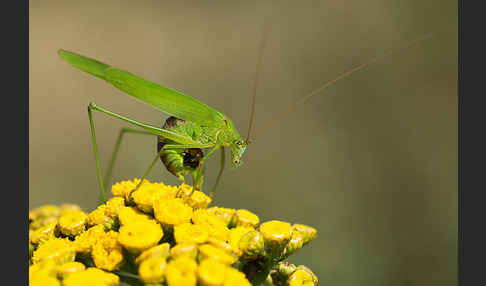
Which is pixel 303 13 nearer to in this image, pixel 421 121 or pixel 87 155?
pixel 421 121

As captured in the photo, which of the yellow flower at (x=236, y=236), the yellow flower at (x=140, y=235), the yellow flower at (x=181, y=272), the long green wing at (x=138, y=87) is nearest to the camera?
the yellow flower at (x=181, y=272)

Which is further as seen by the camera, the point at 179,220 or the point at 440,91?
the point at 440,91

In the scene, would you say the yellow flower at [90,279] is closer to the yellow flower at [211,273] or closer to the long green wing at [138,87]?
the yellow flower at [211,273]

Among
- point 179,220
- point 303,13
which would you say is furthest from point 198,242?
point 303,13

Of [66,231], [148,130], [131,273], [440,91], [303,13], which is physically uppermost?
[303,13]

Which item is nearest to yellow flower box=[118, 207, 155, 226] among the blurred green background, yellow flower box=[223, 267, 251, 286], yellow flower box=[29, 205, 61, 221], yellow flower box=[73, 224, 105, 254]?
yellow flower box=[73, 224, 105, 254]

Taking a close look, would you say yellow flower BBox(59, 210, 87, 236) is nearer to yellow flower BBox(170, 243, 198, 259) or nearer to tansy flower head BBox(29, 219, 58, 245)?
tansy flower head BBox(29, 219, 58, 245)

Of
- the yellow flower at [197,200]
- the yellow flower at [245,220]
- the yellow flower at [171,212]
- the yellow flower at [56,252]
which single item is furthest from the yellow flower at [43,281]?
the yellow flower at [245,220]

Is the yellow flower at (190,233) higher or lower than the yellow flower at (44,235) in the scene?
higher
